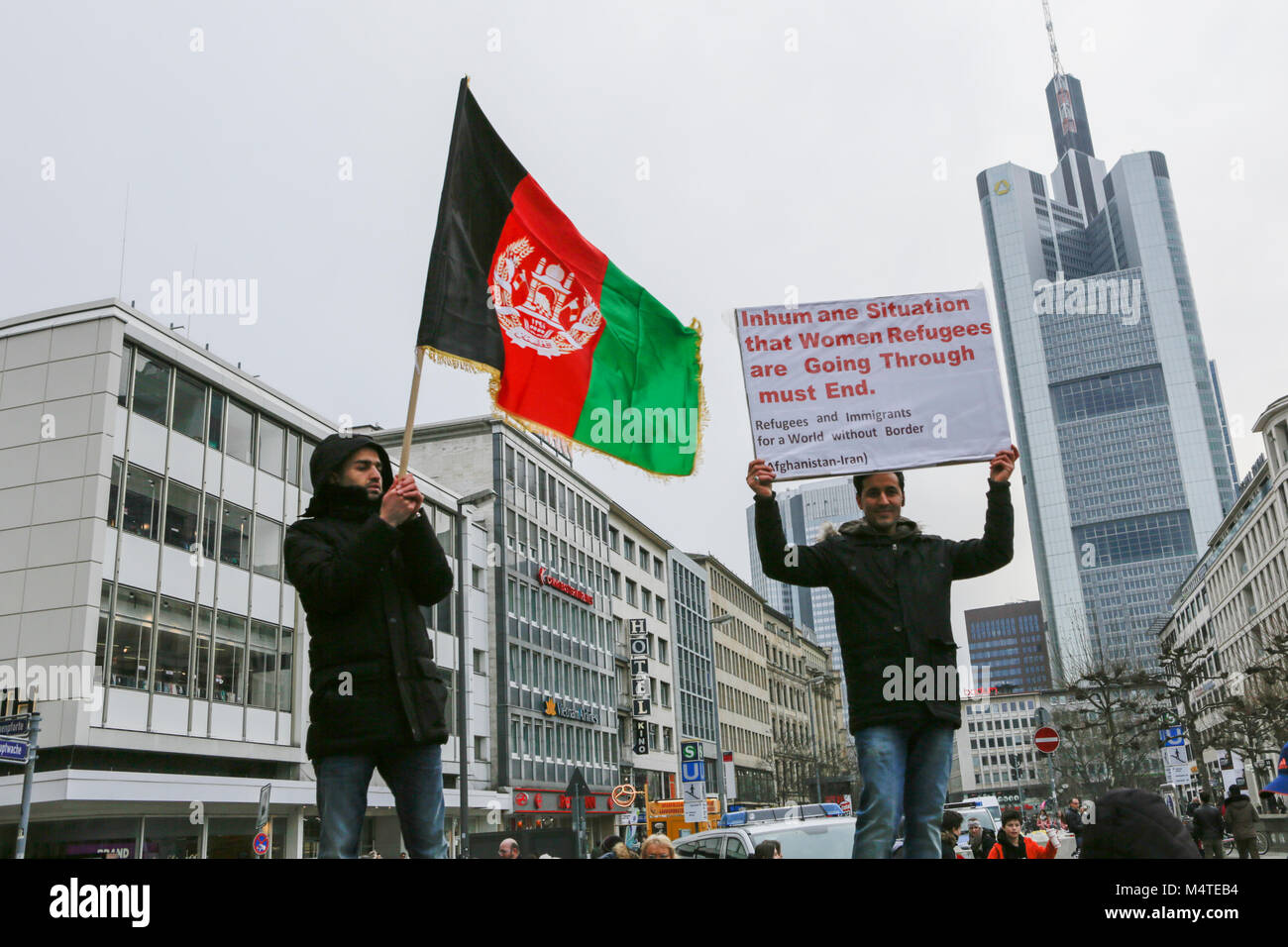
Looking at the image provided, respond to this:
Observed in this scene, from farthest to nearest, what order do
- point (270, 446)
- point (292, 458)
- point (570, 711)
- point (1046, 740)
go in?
point (570, 711)
point (292, 458)
point (270, 446)
point (1046, 740)

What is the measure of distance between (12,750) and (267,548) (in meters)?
18.2

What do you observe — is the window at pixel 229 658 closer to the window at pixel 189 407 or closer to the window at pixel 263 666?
the window at pixel 263 666

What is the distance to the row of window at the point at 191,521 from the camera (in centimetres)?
3203

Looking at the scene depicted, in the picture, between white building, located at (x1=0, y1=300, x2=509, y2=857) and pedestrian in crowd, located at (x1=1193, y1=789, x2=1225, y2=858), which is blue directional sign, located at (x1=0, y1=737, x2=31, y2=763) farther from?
pedestrian in crowd, located at (x1=1193, y1=789, x2=1225, y2=858)

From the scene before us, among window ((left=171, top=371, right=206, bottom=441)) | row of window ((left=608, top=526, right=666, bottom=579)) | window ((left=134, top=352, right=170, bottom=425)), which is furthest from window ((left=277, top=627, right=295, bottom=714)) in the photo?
row of window ((left=608, top=526, right=666, bottom=579))

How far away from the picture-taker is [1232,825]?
15.9 metres

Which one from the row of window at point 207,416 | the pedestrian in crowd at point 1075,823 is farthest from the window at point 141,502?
the pedestrian in crowd at point 1075,823

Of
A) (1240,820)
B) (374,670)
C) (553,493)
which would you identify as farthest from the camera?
(553,493)

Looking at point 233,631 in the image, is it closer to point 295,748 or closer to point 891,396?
point 295,748

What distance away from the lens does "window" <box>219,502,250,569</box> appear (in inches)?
1419

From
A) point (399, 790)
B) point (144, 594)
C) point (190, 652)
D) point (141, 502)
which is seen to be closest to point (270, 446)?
point (141, 502)

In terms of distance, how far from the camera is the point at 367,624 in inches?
171

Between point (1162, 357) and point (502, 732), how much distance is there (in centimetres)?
17597

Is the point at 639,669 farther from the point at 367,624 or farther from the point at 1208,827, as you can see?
the point at 367,624
